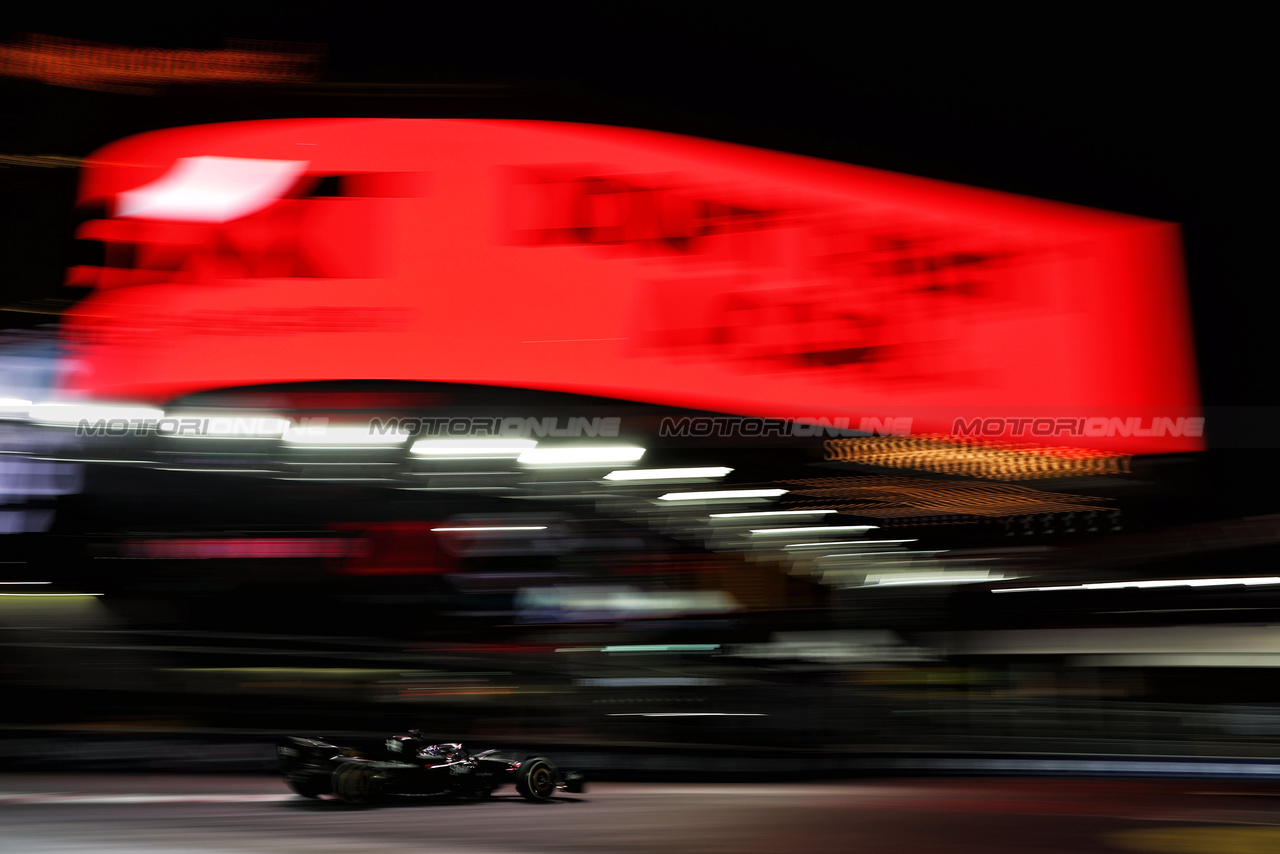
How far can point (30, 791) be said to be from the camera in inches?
361

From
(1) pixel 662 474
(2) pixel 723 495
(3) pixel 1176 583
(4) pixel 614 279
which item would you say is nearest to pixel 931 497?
(2) pixel 723 495

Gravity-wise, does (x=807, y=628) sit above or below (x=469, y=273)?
below

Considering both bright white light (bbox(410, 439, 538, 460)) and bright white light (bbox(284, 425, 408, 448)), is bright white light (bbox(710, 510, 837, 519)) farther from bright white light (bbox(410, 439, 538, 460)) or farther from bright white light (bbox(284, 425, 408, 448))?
bright white light (bbox(284, 425, 408, 448))

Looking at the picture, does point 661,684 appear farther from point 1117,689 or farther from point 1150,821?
point 1117,689

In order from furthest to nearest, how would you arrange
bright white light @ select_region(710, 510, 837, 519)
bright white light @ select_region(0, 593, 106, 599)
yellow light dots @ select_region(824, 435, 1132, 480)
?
bright white light @ select_region(0, 593, 106, 599) < bright white light @ select_region(710, 510, 837, 519) < yellow light dots @ select_region(824, 435, 1132, 480)

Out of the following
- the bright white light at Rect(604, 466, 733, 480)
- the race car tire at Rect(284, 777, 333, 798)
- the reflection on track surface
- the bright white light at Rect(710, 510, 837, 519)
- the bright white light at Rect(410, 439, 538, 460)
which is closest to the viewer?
the reflection on track surface

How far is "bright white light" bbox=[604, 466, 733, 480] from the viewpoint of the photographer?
15750 millimetres

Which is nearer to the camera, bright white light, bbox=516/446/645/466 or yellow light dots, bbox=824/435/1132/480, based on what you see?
yellow light dots, bbox=824/435/1132/480

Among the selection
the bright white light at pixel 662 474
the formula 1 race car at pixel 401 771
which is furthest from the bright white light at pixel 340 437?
the formula 1 race car at pixel 401 771

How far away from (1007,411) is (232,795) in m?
9.47

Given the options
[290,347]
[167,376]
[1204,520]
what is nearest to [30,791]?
[167,376]

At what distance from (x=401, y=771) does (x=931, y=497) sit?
10552 millimetres

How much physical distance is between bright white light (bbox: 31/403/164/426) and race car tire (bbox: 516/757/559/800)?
20.9 feet

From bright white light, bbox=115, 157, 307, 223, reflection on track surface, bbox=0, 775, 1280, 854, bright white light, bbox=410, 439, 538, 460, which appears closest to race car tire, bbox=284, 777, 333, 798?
reflection on track surface, bbox=0, 775, 1280, 854
